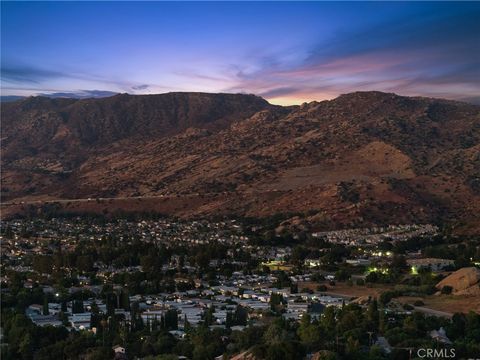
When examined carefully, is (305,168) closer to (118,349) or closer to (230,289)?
(230,289)

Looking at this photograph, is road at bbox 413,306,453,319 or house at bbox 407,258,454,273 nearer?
road at bbox 413,306,453,319

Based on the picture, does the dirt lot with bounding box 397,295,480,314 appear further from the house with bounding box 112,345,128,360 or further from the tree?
the house with bounding box 112,345,128,360

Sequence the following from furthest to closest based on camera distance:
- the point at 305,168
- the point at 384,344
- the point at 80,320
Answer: the point at 305,168 < the point at 80,320 < the point at 384,344

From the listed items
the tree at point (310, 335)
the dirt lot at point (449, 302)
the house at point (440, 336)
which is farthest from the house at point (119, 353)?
the dirt lot at point (449, 302)

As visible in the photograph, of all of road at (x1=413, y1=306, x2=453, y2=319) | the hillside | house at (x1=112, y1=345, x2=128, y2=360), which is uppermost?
the hillside

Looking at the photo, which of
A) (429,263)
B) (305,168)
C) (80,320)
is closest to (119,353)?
(80,320)

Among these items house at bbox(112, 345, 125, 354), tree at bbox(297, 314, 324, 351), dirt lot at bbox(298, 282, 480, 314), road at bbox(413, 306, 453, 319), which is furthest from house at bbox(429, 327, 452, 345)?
house at bbox(112, 345, 125, 354)

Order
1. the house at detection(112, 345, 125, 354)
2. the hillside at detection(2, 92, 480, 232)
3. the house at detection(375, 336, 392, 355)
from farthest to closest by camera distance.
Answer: the hillside at detection(2, 92, 480, 232) < the house at detection(112, 345, 125, 354) < the house at detection(375, 336, 392, 355)
